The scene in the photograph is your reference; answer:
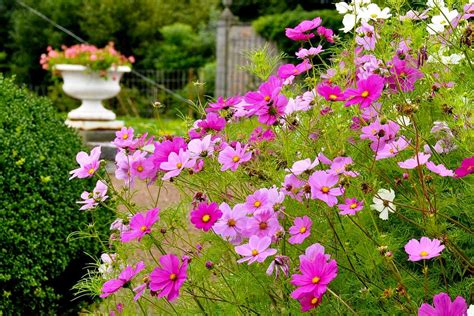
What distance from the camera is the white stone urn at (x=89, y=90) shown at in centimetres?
1028

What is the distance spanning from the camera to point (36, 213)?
3.52 metres

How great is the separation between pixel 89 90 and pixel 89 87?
0.04 meters

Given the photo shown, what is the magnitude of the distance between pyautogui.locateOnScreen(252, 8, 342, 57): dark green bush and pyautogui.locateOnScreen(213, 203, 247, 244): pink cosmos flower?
38.4ft

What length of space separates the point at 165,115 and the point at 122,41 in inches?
137

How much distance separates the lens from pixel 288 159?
2.05 m

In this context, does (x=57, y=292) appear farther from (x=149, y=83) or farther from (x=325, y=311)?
(x=149, y=83)

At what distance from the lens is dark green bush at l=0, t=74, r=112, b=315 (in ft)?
11.2

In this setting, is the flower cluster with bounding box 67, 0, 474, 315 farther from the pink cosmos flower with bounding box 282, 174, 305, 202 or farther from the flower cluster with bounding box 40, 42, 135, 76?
the flower cluster with bounding box 40, 42, 135, 76

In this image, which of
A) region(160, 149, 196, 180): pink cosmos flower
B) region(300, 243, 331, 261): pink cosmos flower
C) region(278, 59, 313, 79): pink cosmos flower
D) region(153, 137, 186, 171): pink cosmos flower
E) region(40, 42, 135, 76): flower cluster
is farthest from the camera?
region(40, 42, 135, 76): flower cluster

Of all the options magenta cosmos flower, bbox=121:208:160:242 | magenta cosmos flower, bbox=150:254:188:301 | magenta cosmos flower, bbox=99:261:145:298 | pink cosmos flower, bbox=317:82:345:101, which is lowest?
magenta cosmos flower, bbox=99:261:145:298

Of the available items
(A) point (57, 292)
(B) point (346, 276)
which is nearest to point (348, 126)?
(B) point (346, 276)

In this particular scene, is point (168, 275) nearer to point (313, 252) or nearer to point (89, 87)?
point (313, 252)

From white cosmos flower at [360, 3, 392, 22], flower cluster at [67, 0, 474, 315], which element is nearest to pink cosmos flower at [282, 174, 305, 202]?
flower cluster at [67, 0, 474, 315]

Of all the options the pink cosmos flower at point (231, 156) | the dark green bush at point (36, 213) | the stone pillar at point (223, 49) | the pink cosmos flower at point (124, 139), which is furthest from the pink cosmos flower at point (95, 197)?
the stone pillar at point (223, 49)
